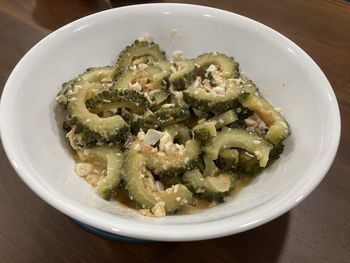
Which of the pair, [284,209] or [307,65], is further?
[307,65]

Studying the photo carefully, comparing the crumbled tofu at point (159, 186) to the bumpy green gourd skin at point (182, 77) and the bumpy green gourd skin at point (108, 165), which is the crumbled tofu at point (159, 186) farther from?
the bumpy green gourd skin at point (182, 77)

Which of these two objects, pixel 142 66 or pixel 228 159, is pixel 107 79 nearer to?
pixel 142 66

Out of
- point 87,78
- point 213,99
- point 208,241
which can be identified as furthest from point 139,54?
point 208,241

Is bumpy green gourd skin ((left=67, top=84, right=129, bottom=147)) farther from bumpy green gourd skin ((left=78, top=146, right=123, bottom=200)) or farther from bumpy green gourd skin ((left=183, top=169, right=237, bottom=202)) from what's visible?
bumpy green gourd skin ((left=183, top=169, right=237, bottom=202))

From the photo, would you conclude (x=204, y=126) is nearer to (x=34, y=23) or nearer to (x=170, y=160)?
(x=170, y=160)

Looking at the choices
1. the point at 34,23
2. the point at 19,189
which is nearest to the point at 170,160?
the point at 19,189

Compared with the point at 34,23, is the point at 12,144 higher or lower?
higher
